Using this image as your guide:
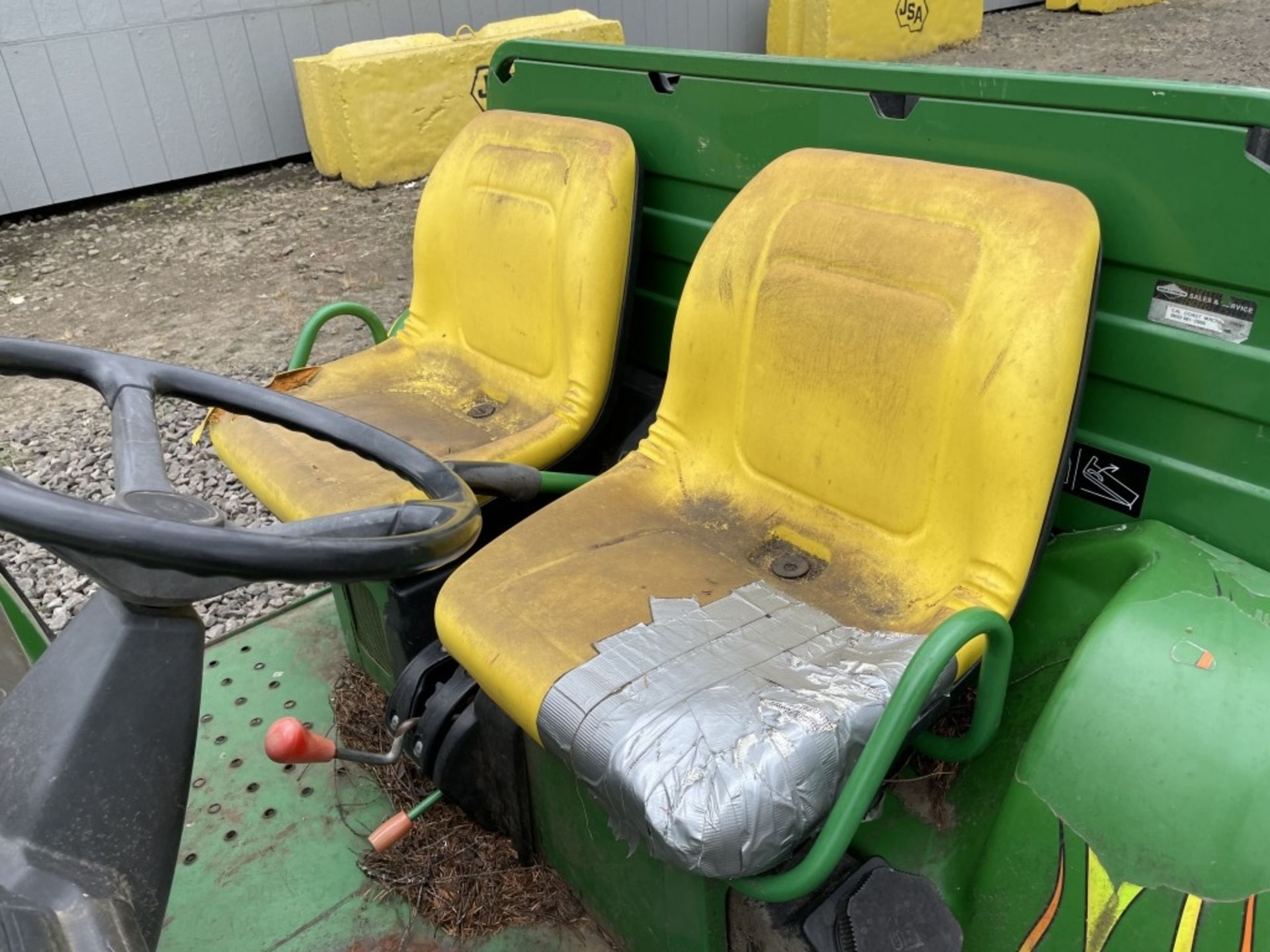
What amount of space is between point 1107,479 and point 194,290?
4.14 meters

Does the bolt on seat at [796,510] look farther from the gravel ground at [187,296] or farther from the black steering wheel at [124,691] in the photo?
the gravel ground at [187,296]

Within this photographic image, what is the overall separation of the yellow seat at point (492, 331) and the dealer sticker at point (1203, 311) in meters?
0.92

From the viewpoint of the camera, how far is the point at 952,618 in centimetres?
107

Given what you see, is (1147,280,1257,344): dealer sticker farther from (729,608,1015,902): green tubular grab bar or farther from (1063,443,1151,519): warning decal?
(729,608,1015,902): green tubular grab bar

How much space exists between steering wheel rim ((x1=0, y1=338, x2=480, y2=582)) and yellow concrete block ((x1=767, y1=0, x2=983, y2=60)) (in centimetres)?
604

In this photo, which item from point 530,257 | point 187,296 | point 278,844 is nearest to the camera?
point 278,844

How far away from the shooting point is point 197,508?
88 centimetres

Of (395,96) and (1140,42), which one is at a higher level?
(395,96)

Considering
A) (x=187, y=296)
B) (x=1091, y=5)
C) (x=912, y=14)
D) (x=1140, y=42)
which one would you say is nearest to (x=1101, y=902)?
(x=187, y=296)

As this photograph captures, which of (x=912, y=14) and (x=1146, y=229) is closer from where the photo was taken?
(x=1146, y=229)

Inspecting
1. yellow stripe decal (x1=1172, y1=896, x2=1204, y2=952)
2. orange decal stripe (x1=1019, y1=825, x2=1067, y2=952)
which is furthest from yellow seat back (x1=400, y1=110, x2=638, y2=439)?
yellow stripe decal (x1=1172, y1=896, x2=1204, y2=952)

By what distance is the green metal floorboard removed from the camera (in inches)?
58.7

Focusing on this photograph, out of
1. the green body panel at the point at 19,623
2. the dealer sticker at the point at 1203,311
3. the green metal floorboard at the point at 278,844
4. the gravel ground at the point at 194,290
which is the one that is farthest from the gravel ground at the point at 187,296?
the dealer sticker at the point at 1203,311

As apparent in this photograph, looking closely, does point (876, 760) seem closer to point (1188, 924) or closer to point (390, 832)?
point (1188, 924)
